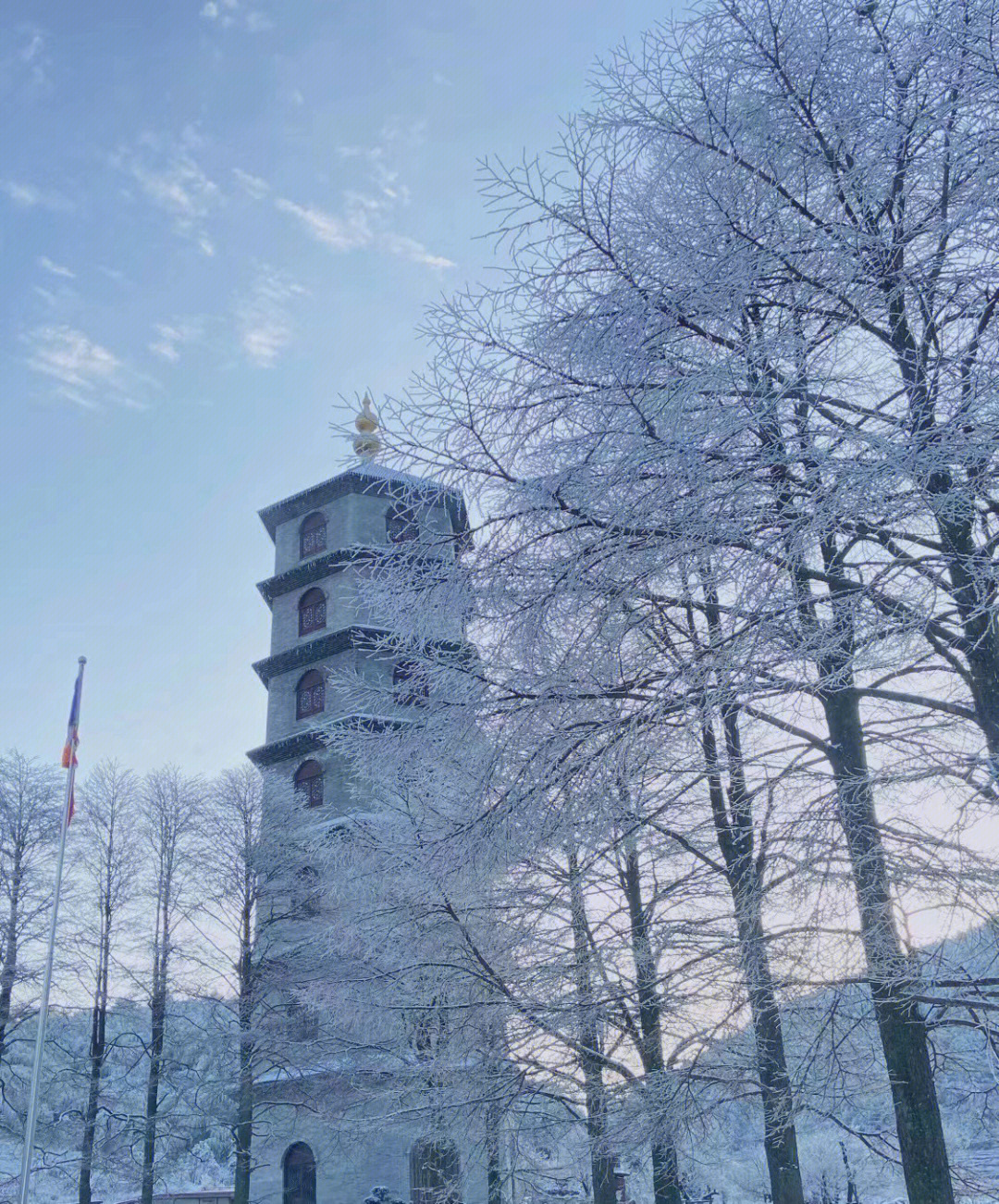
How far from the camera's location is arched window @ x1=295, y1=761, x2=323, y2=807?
28.7m

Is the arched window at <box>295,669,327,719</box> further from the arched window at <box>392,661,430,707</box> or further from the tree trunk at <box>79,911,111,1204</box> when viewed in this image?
the arched window at <box>392,661,430,707</box>

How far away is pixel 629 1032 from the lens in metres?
11.7

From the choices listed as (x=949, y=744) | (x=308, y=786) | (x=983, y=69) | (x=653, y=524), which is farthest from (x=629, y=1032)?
(x=308, y=786)

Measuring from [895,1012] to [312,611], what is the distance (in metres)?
26.3

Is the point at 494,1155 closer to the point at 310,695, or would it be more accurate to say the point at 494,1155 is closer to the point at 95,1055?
the point at 95,1055

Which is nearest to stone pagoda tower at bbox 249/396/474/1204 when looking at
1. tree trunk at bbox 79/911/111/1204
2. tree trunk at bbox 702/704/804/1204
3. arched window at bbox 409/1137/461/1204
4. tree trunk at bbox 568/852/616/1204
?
arched window at bbox 409/1137/461/1204

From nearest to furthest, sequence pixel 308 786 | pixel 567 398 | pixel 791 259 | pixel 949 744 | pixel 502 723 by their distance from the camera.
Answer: pixel 791 259 < pixel 567 398 < pixel 502 723 < pixel 949 744 < pixel 308 786

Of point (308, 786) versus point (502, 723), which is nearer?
point (502, 723)

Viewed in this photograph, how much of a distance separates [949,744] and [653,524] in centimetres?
346

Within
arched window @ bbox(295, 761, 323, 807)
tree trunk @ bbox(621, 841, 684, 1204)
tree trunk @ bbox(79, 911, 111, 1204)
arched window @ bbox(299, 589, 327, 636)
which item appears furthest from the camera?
arched window @ bbox(299, 589, 327, 636)

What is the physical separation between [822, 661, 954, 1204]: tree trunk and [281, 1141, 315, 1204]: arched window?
21576 millimetres

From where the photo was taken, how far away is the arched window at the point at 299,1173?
81.5 ft

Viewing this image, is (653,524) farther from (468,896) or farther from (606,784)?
(468,896)

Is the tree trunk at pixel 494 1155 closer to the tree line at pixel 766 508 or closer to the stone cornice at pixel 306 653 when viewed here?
the tree line at pixel 766 508
